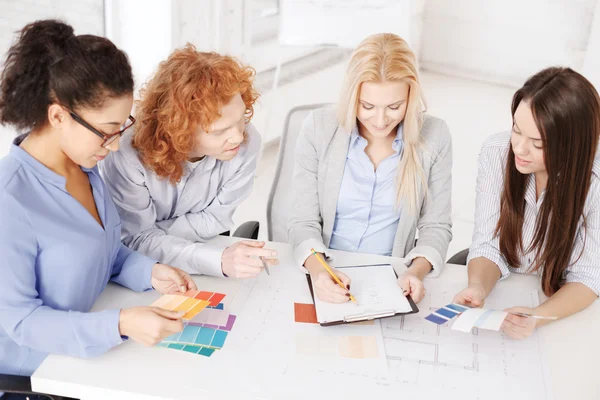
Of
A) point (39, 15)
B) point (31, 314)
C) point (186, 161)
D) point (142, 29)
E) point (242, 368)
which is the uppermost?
point (39, 15)

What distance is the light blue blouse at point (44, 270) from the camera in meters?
1.32

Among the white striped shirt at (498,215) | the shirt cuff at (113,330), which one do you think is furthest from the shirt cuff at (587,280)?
the shirt cuff at (113,330)

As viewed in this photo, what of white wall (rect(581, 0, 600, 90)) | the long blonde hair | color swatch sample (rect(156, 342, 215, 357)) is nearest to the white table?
color swatch sample (rect(156, 342, 215, 357))

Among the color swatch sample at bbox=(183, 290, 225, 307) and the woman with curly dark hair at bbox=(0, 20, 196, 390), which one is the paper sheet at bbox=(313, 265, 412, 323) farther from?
the woman with curly dark hair at bbox=(0, 20, 196, 390)

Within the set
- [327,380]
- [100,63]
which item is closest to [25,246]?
[100,63]

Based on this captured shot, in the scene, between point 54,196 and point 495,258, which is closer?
point 54,196

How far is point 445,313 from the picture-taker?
1.53m

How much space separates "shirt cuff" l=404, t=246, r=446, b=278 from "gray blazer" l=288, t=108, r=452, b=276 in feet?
0.42

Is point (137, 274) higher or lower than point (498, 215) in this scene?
lower

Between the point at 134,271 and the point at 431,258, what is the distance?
2.58 ft

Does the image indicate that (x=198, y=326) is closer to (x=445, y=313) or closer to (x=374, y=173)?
(x=445, y=313)

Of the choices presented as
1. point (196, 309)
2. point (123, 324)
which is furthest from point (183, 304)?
point (123, 324)

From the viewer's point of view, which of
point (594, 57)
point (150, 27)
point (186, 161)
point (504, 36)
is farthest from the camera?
point (504, 36)

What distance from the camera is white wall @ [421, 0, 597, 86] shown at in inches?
214
